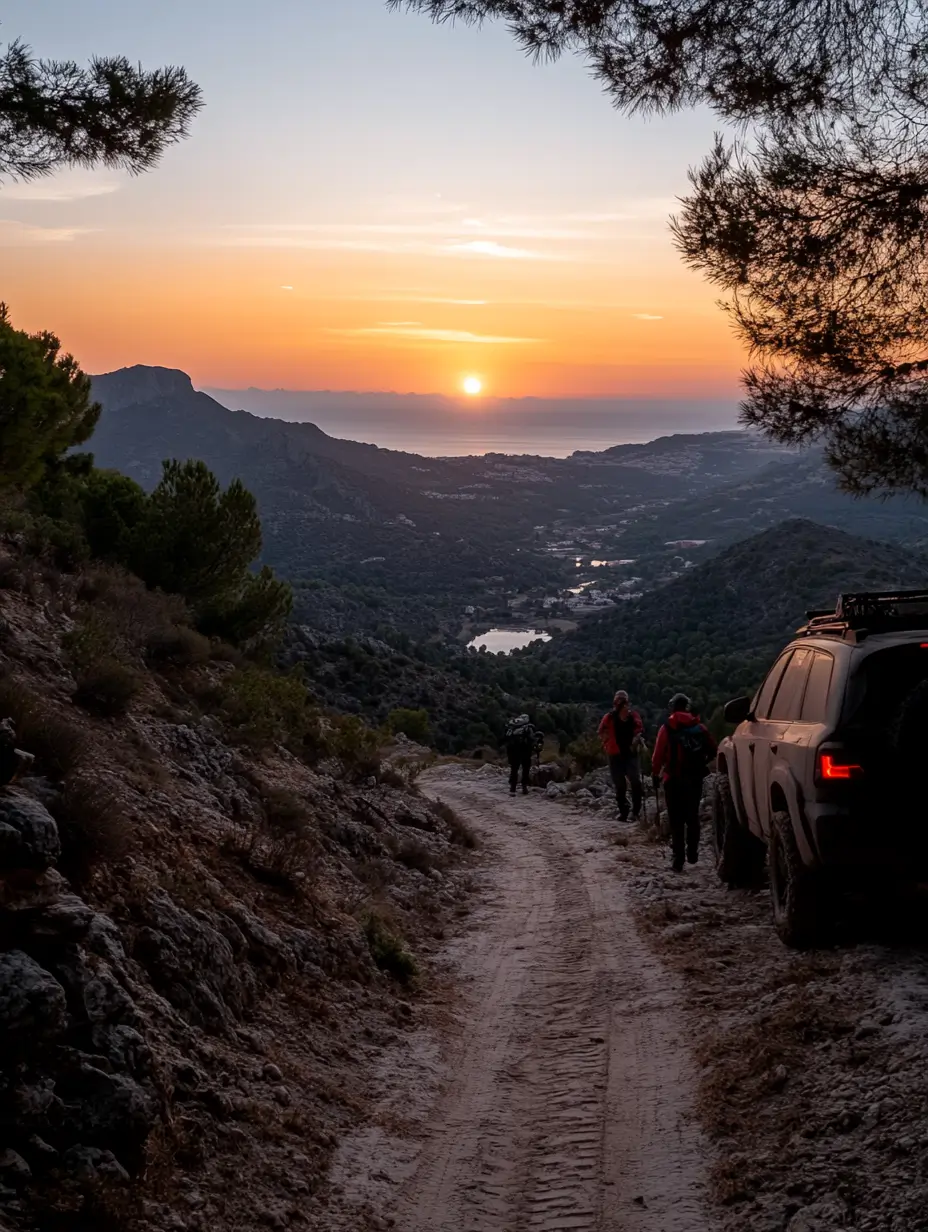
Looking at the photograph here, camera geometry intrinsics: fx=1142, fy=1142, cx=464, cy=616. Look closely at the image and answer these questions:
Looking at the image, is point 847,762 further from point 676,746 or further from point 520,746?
point 520,746

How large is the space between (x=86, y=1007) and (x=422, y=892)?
270 inches

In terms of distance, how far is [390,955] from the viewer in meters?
8.54

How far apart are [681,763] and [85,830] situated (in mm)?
6966

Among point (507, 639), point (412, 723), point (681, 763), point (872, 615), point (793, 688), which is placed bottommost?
point (507, 639)

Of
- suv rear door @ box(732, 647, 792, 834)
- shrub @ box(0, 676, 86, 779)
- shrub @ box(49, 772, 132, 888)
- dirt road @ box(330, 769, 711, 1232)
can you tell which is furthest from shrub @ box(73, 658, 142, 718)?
suv rear door @ box(732, 647, 792, 834)

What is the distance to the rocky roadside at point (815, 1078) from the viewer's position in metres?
4.52

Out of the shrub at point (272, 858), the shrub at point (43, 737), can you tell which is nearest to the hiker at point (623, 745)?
the shrub at point (272, 858)

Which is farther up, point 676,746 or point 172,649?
point 172,649

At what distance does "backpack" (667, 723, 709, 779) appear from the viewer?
11.5 metres

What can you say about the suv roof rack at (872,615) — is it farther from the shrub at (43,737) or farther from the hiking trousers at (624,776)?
the hiking trousers at (624,776)

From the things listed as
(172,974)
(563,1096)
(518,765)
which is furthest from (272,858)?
(518,765)

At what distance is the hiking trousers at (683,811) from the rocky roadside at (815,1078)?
10.3 feet

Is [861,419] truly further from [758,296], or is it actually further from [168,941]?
[168,941]

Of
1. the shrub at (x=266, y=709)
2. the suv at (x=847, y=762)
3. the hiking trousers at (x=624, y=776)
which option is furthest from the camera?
the hiking trousers at (x=624, y=776)
